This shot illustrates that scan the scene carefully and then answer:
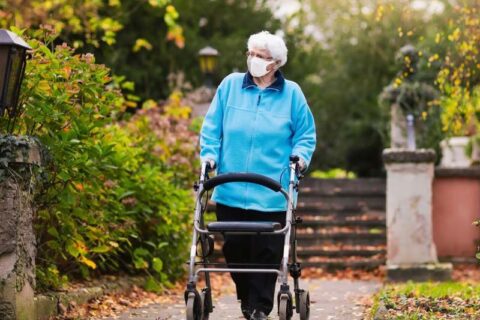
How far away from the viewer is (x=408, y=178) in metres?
11.4

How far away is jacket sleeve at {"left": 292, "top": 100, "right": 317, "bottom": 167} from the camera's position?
6003 millimetres

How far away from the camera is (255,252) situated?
5992 millimetres

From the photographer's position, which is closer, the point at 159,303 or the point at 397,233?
the point at 159,303

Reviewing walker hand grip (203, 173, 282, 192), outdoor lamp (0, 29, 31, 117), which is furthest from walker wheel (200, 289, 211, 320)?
outdoor lamp (0, 29, 31, 117)

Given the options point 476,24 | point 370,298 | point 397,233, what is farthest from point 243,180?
point 397,233

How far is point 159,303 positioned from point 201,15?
1250 cm

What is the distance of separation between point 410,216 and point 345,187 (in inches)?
127

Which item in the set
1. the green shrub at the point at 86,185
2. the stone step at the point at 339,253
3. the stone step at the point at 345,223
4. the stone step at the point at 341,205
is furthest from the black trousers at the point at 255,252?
the stone step at the point at 341,205

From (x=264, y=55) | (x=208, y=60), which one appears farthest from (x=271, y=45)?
(x=208, y=60)

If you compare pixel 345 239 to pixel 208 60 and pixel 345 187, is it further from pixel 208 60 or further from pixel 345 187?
Answer: pixel 208 60

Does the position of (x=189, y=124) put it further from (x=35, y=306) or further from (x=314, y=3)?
(x=314, y=3)

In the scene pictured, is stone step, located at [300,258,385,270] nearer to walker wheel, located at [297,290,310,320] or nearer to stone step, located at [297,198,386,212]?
stone step, located at [297,198,386,212]

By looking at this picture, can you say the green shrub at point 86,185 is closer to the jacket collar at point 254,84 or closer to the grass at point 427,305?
the jacket collar at point 254,84

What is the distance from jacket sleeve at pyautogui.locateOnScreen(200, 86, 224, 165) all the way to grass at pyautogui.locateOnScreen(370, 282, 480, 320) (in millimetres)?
1521
